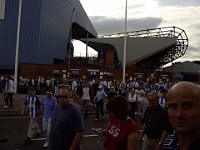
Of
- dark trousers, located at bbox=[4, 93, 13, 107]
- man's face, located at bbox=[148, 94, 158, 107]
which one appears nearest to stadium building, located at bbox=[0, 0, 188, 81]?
dark trousers, located at bbox=[4, 93, 13, 107]

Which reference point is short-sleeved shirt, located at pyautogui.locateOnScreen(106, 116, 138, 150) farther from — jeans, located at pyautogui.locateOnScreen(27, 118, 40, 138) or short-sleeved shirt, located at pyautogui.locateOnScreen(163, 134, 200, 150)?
jeans, located at pyautogui.locateOnScreen(27, 118, 40, 138)

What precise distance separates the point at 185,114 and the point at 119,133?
1953 millimetres

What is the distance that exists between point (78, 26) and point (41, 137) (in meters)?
47.5

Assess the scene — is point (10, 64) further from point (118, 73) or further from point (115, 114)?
point (115, 114)

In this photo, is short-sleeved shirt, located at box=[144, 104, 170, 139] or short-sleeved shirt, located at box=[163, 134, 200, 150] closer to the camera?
short-sleeved shirt, located at box=[163, 134, 200, 150]

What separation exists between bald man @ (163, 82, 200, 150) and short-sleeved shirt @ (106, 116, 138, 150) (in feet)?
5.69

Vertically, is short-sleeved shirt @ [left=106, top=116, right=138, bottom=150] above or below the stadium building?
below

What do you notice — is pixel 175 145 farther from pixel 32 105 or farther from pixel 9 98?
pixel 9 98

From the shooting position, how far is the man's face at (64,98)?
394 cm

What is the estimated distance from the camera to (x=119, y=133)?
346cm

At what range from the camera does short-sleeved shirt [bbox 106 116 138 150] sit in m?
3.42

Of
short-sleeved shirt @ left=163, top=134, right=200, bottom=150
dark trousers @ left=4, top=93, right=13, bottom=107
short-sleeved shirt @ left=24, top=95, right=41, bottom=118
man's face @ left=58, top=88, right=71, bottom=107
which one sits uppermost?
man's face @ left=58, top=88, right=71, bottom=107

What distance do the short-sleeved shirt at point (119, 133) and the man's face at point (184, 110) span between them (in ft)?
5.92

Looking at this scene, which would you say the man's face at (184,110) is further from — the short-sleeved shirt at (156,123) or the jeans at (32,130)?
the jeans at (32,130)
